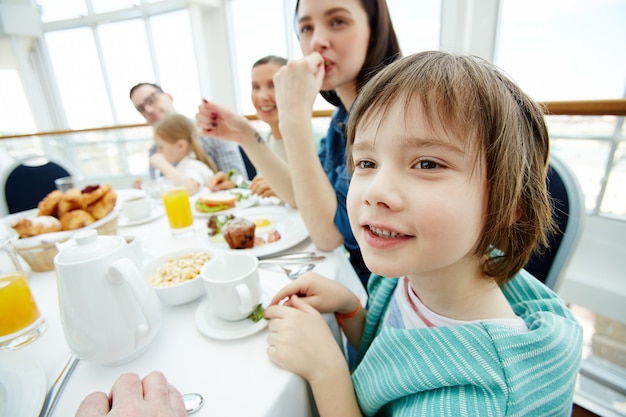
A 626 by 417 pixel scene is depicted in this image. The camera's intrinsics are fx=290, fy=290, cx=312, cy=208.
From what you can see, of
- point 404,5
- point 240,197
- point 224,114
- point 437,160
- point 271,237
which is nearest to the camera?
point 437,160

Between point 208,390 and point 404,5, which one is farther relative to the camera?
point 404,5

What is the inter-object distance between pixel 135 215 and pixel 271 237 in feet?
2.06

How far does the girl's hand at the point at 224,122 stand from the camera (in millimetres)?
1077

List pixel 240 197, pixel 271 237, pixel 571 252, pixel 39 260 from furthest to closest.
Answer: pixel 240 197
pixel 271 237
pixel 39 260
pixel 571 252

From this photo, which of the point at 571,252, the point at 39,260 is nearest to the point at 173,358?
the point at 39,260

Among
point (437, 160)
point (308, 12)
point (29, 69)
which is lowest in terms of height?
point (437, 160)

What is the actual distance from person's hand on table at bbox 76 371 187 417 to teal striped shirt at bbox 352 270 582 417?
0.99 feet

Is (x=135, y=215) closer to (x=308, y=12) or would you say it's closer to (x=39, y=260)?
(x=39, y=260)

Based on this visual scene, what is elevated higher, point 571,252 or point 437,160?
point 437,160

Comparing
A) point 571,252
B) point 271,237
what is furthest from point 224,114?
point 571,252

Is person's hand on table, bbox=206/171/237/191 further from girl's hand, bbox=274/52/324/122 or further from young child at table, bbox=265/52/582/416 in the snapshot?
young child at table, bbox=265/52/582/416

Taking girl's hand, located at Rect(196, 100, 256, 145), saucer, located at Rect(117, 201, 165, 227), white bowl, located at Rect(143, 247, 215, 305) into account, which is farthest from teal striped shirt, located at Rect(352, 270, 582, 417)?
saucer, located at Rect(117, 201, 165, 227)

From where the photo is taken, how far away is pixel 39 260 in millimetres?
762

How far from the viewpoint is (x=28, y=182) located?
194 centimetres
